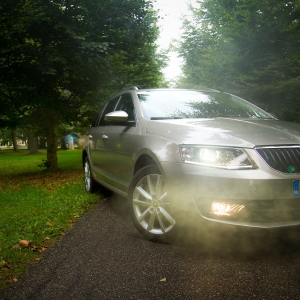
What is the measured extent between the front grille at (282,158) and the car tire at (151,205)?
39.4 inches

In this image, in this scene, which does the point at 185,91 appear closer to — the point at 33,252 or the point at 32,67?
the point at 33,252

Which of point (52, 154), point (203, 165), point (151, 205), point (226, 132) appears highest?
point (226, 132)

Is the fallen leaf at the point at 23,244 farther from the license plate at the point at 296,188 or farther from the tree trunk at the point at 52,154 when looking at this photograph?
the tree trunk at the point at 52,154

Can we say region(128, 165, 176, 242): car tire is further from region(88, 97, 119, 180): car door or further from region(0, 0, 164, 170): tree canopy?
region(0, 0, 164, 170): tree canopy

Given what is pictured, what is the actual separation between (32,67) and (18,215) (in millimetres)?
6892

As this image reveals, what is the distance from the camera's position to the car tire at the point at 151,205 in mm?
3842

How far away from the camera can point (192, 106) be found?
4.91 m

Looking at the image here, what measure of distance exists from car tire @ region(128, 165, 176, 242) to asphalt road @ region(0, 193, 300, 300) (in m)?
0.15

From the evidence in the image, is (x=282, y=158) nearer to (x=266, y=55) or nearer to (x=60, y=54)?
(x=60, y=54)

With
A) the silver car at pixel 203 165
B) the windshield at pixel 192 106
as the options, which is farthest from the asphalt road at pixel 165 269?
the windshield at pixel 192 106

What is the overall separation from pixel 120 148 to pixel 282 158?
2.34 metres

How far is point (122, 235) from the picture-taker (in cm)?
442

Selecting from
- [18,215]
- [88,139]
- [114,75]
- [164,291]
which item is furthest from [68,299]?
[114,75]

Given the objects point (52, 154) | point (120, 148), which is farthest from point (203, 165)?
point (52, 154)
